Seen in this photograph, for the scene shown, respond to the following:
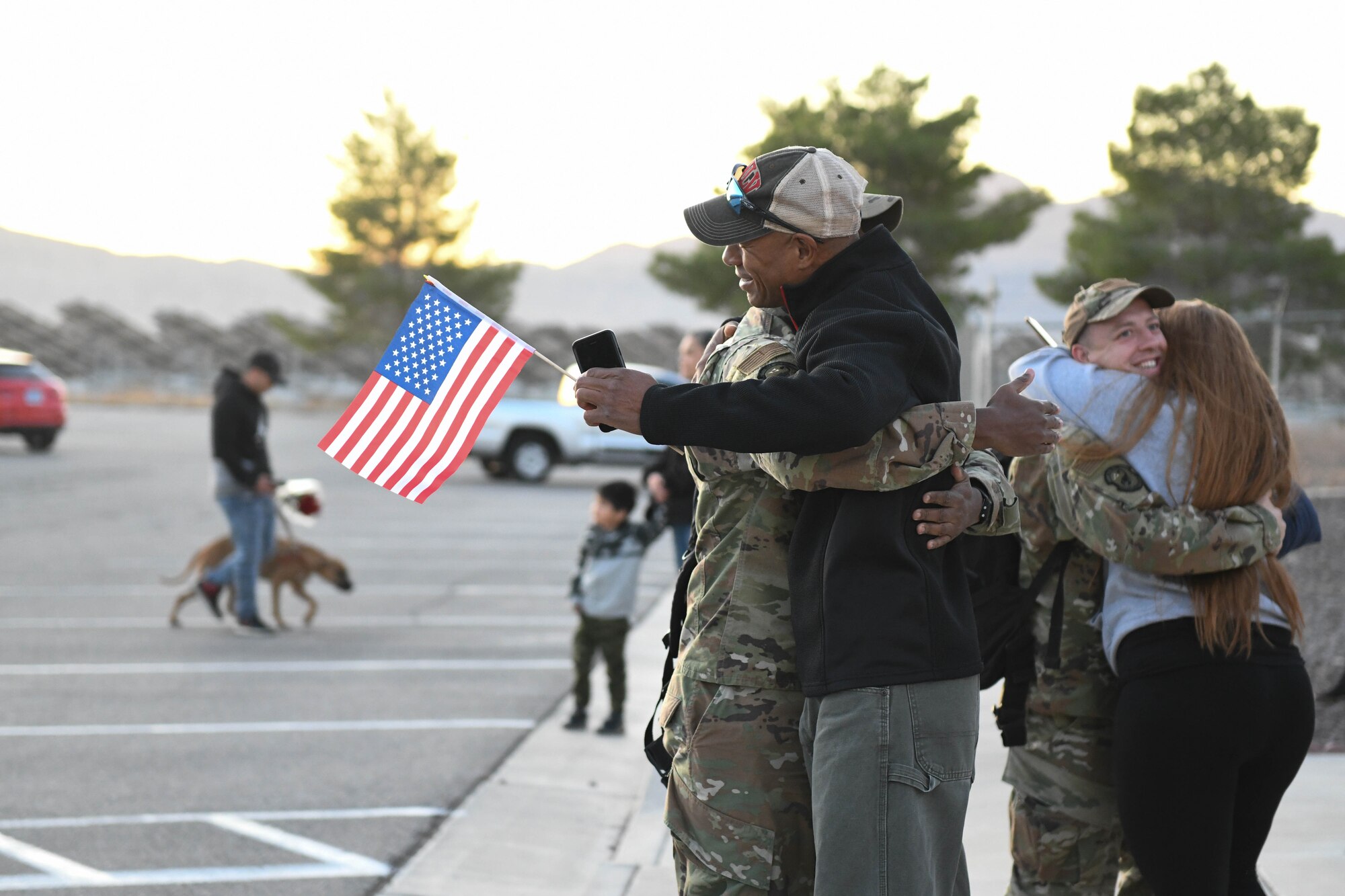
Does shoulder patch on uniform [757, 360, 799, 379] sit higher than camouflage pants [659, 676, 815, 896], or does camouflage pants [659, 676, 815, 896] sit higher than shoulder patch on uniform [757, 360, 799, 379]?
shoulder patch on uniform [757, 360, 799, 379]

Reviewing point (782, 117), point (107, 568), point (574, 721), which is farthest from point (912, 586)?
point (782, 117)

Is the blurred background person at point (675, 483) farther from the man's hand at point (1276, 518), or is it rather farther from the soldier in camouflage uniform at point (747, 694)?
the soldier in camouflage uniform at point (747, 694)

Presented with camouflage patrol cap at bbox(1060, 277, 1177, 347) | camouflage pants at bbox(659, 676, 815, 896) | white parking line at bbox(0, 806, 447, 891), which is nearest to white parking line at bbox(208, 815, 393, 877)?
white parking line at bbox(0, 806, 447, 891)

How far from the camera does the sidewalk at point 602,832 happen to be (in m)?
4.62

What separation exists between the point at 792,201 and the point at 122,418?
40383 mm

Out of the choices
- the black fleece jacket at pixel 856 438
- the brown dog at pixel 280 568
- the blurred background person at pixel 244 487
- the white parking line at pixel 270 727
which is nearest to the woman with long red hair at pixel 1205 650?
the black fleece jacket at pixel 856 438

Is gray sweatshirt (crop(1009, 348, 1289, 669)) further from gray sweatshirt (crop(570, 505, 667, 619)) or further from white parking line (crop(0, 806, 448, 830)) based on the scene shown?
gray sweatshirt (crop(570, 505, 667, 619))

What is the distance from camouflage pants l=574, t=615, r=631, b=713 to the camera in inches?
272

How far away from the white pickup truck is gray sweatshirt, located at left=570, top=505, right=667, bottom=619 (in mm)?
14275

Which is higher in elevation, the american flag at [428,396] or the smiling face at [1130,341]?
the smiling face at [1130,341]

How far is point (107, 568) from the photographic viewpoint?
12609 mm

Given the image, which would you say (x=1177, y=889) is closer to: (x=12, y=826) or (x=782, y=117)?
(x=12, y=826)

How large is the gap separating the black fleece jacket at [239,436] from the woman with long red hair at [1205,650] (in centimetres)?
736

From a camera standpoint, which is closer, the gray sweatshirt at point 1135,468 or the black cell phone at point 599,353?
the black cell phone at point 599,353
